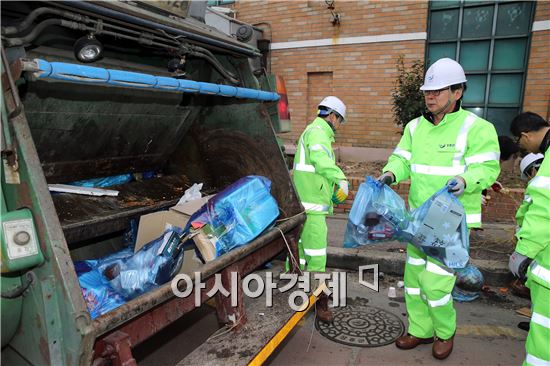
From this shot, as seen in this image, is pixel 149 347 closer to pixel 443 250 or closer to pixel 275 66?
pixel 443 250

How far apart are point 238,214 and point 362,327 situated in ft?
4.55

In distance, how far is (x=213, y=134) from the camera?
314cm

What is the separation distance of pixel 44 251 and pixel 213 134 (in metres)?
1.86

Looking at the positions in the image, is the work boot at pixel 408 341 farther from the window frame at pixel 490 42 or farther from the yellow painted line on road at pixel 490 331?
the window frame at pixel 490 42

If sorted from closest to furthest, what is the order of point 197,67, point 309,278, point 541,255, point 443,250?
point 541,255, point 443,250, point 309,278, point 197,67

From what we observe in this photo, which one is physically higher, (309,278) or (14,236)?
(14,236)

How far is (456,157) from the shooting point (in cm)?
252

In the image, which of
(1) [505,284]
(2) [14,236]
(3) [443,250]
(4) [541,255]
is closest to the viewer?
(2) [14,236]

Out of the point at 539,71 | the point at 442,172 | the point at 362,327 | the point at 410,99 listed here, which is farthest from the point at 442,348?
the point at 539,71

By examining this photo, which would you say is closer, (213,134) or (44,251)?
(44,251)

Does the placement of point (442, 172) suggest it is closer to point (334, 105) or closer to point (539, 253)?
point (539, 253)

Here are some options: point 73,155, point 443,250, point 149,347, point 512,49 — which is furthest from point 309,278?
point 512,49

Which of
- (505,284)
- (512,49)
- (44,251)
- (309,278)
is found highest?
(512,49)

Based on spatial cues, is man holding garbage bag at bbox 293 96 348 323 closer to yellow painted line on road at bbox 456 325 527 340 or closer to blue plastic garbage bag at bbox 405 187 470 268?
blue plastic garbage bag at bbox 405 187 470 268
